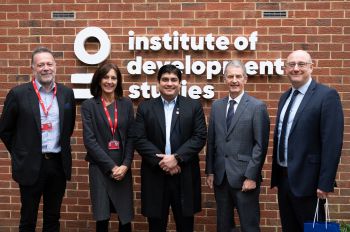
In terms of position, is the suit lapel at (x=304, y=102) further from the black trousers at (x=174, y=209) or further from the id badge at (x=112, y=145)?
the id badge at (x=112, y=145)

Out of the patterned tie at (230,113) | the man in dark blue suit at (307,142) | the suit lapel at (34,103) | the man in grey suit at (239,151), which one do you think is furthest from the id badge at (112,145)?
the man in dark blue suit at (307,142)

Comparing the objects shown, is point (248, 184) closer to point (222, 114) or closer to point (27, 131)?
point (222, 114)

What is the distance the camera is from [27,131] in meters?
4.37

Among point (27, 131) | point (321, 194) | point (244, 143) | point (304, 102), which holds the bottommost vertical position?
point (321, 194)

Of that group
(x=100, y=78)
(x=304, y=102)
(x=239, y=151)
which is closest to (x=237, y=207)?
(x=239, y=151)

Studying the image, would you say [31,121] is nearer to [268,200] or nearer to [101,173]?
[101,173]

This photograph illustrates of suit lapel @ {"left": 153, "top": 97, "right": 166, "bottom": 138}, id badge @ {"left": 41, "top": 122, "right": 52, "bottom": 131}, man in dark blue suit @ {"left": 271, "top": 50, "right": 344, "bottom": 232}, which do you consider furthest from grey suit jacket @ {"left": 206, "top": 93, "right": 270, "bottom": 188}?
id badge @ {"left": 41, "top": 122, "right": 52, "bottom": 131}

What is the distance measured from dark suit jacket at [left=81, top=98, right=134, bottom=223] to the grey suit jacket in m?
0.90

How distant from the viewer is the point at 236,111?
4.29 meters

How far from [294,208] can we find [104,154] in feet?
5.68

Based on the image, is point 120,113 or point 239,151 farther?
point 120,113

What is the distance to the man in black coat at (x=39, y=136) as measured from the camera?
436 centimetres

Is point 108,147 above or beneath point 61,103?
beneath

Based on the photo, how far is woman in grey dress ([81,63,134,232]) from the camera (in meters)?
4.50
